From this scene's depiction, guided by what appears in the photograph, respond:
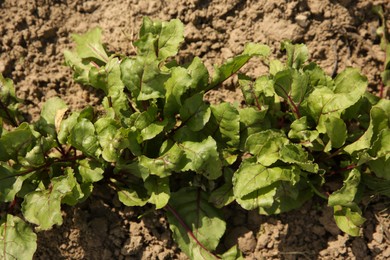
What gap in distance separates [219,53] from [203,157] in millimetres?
1008

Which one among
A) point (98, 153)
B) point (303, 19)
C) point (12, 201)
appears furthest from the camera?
point (303, 19)

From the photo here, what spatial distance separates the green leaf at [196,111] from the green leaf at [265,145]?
1.04 feet

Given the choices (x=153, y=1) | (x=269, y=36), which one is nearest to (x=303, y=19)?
(x=269, y=36)

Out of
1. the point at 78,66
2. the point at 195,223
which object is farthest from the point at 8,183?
the point at 195,223

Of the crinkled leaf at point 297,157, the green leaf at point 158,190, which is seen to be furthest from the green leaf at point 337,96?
the green leaf at point 158,190

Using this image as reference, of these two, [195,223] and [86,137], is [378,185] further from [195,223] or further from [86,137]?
[86,137]

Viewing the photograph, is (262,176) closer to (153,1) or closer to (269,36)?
(269,36)

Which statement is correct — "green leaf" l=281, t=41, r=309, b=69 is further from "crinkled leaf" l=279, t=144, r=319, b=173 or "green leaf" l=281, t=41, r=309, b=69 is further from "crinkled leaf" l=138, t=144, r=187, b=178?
"crinkled leaf" l=138, t=144, r=187, b=178

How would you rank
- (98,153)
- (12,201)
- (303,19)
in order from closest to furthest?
(98,153), (12,201), (303,19)

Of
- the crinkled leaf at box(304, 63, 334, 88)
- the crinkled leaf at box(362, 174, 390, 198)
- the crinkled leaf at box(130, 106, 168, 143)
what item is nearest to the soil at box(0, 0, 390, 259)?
the crinkled leaf at box(362, 174, 390, 198)

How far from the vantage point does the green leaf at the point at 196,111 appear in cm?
317

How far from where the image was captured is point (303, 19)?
3.70 meters

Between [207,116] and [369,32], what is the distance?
1.57m

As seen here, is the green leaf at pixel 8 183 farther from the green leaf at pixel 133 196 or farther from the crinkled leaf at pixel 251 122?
the crinkled leaf at pixel 251 122
